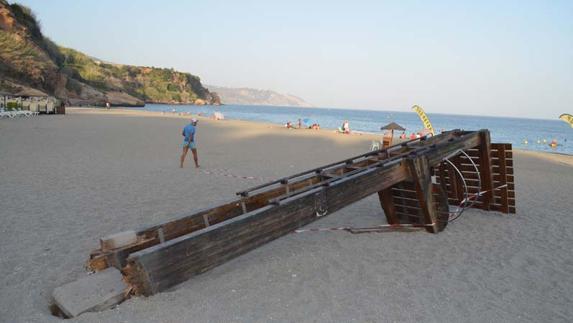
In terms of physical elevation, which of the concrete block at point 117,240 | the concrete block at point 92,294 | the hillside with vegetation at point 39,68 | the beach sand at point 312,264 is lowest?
the beach sand at point 312,264

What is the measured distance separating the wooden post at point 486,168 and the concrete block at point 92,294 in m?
6.14

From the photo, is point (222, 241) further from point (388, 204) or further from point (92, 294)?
point (388, 204)

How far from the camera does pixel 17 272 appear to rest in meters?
4.05

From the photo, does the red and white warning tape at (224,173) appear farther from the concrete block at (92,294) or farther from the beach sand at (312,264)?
the concrete block at (92,294)

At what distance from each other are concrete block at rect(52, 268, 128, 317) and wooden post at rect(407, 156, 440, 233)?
150 inches

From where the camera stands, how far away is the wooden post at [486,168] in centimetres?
661

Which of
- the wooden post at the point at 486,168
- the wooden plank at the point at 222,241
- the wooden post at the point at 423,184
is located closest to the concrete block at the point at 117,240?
the wooden plank at the point at 222,241

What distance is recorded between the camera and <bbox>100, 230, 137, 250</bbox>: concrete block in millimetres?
3604

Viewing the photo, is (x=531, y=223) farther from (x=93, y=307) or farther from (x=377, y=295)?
(x=93, y=307)

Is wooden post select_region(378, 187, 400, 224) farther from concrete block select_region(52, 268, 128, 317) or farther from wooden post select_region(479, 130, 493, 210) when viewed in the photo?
concrete block select_region(52, 268, 128, 317)

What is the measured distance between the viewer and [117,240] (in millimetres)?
3648

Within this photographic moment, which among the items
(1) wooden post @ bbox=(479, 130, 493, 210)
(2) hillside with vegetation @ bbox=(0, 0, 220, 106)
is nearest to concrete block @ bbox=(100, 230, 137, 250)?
(1) wooden post @ bbox=(479, 130, 493, 210)

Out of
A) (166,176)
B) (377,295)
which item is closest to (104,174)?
(166,176)

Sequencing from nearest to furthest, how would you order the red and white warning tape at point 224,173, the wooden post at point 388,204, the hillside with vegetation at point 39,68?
the wooden post at point 388,204
the red and white warning tape at point 224,173
the hillside with vegetation at point 39,68
